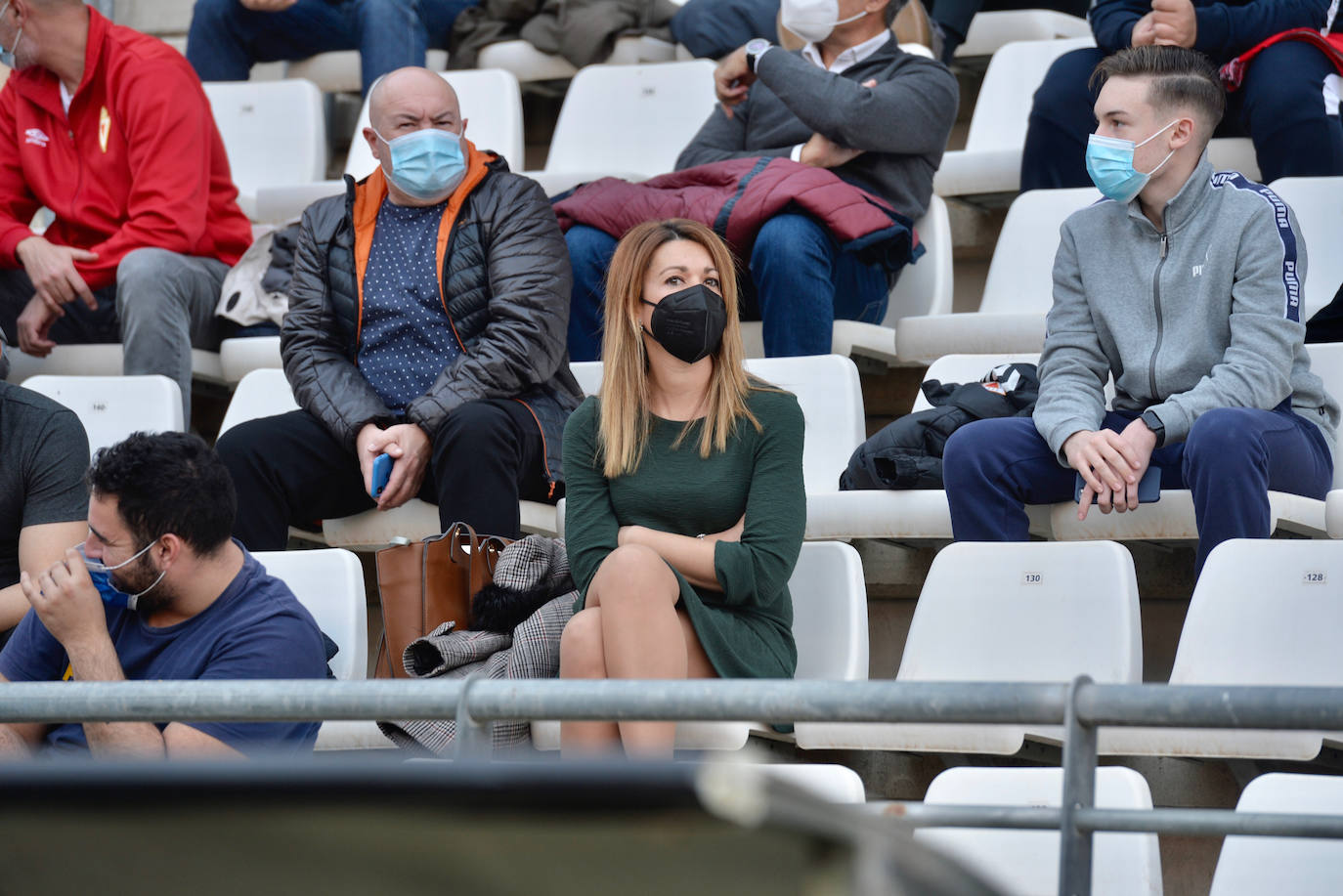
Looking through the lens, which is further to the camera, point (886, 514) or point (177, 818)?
point (886, 514)

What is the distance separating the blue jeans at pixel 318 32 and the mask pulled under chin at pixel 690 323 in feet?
8.45

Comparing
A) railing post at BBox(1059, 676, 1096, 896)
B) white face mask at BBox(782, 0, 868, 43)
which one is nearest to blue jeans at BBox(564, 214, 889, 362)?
white face mask at BBox(782, 0, 868, 43)

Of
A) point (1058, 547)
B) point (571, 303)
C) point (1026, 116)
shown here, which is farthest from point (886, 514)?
point (1026, 116)

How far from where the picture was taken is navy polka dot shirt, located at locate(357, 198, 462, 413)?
3266 millimetres

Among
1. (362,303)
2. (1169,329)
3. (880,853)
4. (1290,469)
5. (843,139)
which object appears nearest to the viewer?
(880,853)

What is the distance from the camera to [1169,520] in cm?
270

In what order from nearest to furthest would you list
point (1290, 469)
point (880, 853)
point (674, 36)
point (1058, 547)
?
point (880, 853) → point (1058, 547) → point (1290, 469) → point (674, 36)

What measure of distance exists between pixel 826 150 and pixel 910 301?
0.44 meters

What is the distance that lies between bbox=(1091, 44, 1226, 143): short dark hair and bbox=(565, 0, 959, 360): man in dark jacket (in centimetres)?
71

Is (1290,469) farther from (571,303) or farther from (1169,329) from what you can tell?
(571,303)

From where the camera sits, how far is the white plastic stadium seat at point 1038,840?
1863mm

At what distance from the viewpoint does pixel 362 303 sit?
3320 mm

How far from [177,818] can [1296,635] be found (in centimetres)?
195

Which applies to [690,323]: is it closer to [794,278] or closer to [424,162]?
[794,278]
